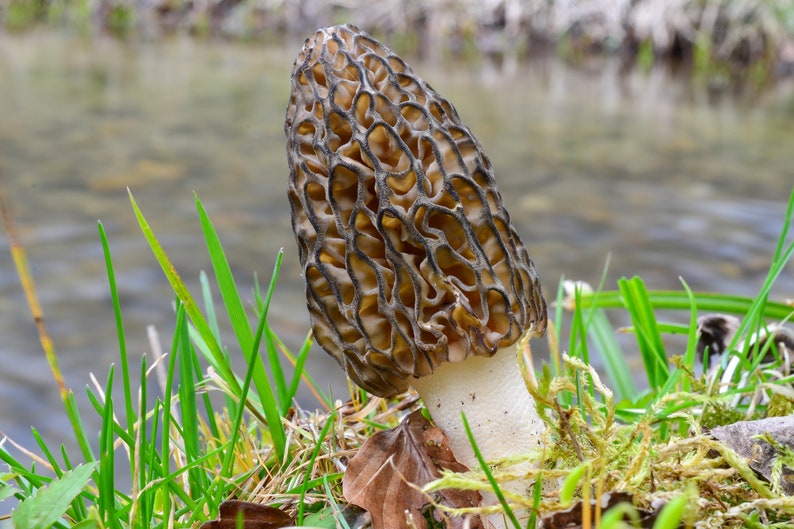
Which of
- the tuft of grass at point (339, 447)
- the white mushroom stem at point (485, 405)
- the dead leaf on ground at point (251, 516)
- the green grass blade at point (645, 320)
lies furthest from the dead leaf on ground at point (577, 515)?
the green grass blade at point (645, 320)

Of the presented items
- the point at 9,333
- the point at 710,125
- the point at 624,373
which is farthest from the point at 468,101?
the point at 624,373

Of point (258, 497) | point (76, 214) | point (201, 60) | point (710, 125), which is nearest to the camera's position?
point (258, 497)

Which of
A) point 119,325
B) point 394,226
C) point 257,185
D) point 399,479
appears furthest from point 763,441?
point 257,185

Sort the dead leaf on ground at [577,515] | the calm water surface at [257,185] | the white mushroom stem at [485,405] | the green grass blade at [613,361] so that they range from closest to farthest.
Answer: the dead leaf on ground at [577,515]
the white mushroom stem at [485,405]
the green grass blade at [613,361]
the calm water surface at [257,185]

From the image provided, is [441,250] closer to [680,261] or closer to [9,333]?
[9,333]

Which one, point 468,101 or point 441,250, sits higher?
point 441,250

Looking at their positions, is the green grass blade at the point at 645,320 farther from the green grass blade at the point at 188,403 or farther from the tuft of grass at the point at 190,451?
the green grass blade at the point at 188,403

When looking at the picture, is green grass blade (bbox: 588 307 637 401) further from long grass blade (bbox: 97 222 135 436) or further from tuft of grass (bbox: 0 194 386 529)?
long grass blade (bbox: 97 222 135 436)
